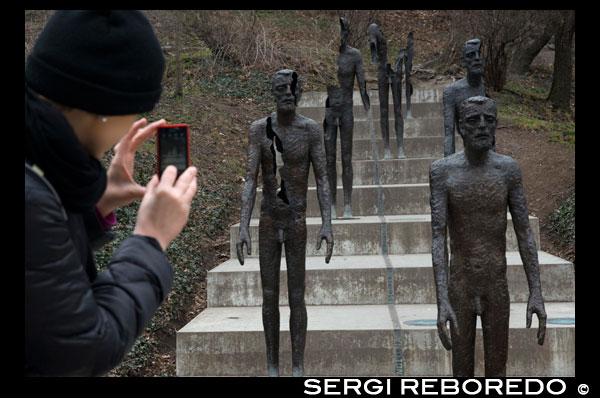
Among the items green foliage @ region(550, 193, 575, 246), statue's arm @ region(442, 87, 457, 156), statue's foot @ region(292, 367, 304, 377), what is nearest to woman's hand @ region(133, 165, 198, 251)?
statue's foot @ region(292, 367, 304, 377)

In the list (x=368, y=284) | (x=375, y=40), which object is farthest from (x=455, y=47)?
(x=368, y=284)

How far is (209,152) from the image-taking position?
12.3 meters

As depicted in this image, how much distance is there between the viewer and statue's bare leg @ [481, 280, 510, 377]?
165 inches

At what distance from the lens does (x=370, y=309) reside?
7566 mm

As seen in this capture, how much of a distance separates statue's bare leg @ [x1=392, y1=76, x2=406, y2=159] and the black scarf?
10324mm

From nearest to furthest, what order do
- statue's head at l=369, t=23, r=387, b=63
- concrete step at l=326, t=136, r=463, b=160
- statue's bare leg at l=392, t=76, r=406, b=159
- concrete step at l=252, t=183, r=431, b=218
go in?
concrete step at l=252, t=183, r=431, b=218, statue's head at l=369, t=23, r=387, b=63, statue's bare leg at l=392, t=76, r=406, b=159, concrete step at l=326, t=136, r=463, b=160

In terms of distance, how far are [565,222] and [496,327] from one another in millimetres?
6365

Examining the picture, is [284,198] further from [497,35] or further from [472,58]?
[497,35]

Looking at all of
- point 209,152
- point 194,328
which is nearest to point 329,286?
point 194,328

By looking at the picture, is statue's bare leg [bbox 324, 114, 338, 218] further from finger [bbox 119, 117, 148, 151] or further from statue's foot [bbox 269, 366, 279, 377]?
finger [bbox 119, 117, 148, 151]

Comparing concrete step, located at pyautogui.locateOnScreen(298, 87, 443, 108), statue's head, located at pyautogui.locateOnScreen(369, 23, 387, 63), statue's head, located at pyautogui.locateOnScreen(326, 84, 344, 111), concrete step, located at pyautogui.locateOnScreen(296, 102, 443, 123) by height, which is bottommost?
concrete step, located at pyautogui.locateOnScreen(296, 102, 443, 123)

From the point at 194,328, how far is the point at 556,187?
712cm

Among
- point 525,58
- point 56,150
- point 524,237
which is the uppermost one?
point 56,150

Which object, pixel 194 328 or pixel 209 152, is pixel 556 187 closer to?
pixel 209 152
